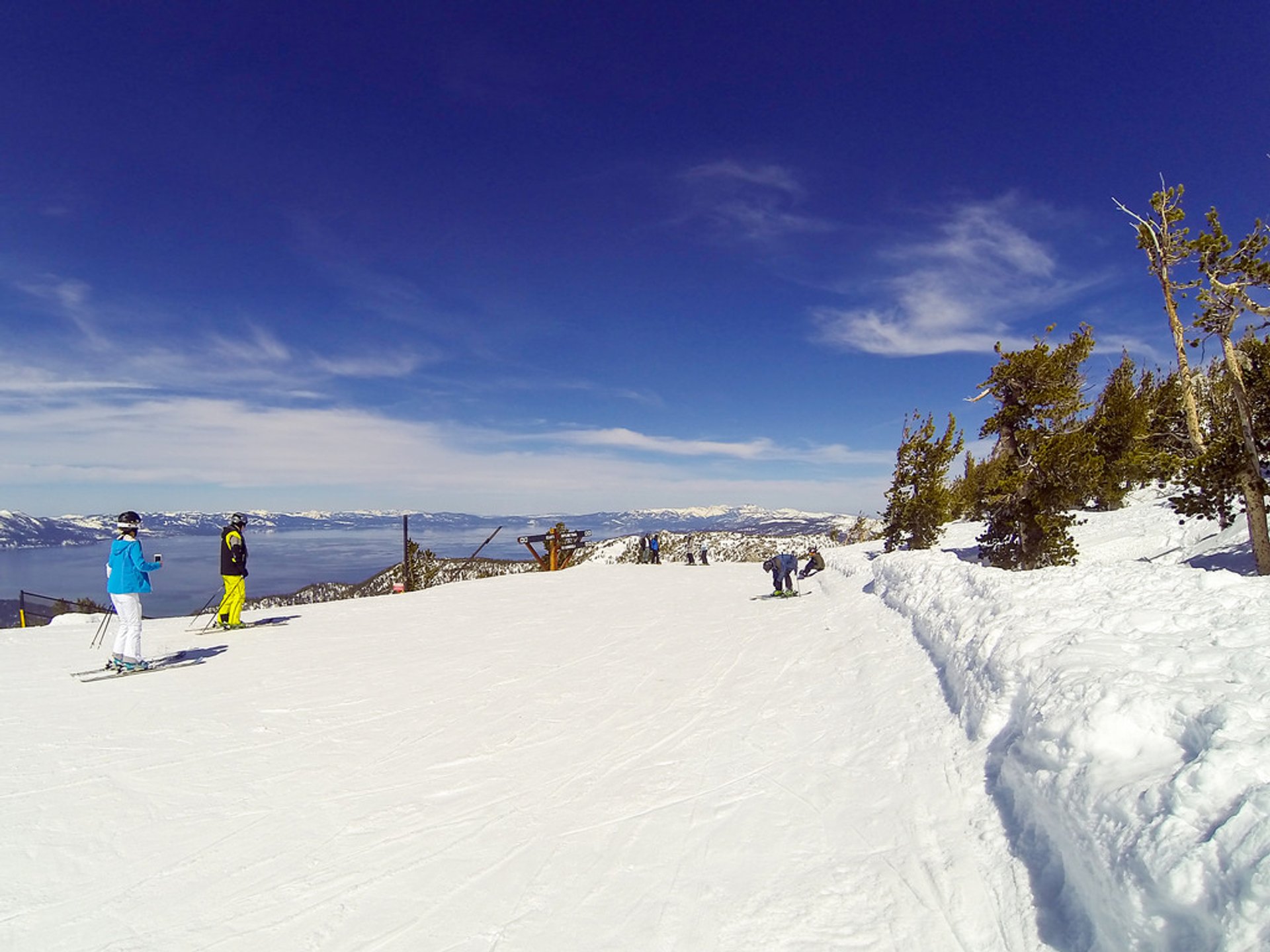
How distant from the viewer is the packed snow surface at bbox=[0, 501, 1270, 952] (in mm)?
3115

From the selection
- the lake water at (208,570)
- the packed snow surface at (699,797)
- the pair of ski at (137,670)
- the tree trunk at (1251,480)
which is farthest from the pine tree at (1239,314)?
the lake water at (208,570)

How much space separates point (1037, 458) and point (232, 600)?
20592 millimetres

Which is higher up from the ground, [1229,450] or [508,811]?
[1229,450]

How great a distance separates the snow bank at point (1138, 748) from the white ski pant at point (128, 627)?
35.8ft

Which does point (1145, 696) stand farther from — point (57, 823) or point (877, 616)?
point (877, 616)

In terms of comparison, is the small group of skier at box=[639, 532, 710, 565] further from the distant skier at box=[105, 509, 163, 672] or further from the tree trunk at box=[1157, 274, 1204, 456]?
the distant skier at box=[105, 509, 163, 672]

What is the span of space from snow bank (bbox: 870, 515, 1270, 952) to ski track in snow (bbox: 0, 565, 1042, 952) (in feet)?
1.20

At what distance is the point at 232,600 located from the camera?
12703 millimetres

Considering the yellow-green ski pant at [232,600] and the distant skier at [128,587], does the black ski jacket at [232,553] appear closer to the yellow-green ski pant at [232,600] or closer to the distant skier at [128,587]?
the yellow-green ski pant at [232,600]

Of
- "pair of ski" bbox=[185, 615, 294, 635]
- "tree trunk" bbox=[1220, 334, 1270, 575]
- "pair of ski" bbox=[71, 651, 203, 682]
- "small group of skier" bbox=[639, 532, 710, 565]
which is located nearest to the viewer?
"pair of ski" bbox=[71, 651, 203, 682]

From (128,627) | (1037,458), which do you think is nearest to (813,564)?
(1037,458)

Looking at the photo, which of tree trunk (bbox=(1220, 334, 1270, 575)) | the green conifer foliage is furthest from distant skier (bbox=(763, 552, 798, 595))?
tree trunk (bbox=(1220, 334, 1270, 575))

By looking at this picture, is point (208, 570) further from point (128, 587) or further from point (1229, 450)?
point (1229, 450)

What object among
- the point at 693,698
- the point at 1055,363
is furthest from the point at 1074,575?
the point at 1055,363
